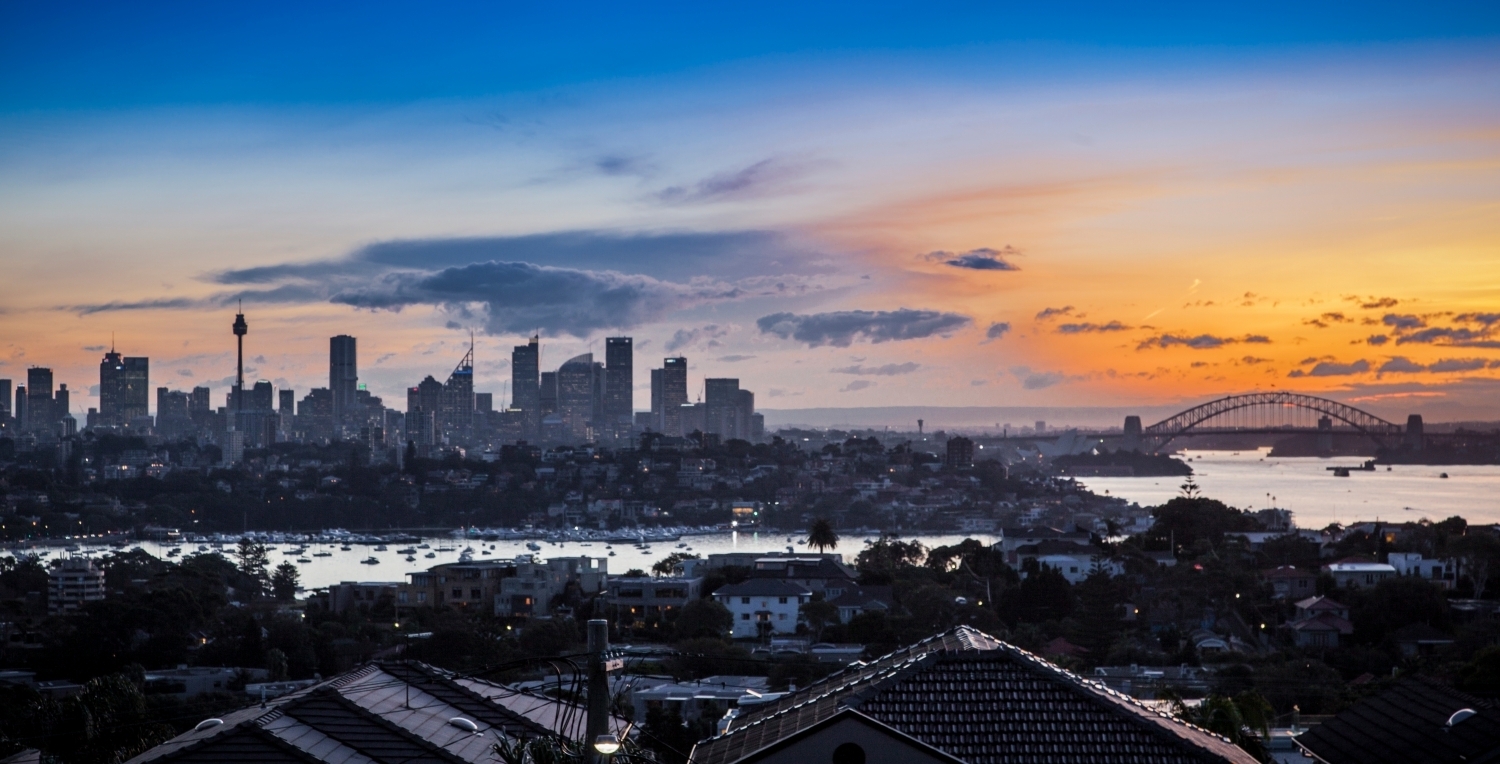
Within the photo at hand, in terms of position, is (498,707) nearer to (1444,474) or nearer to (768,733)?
(768,733)

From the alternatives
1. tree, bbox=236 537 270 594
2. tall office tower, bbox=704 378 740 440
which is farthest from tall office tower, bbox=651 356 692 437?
tree, bbox=236 537 270 594

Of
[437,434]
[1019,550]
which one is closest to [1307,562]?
[1019,550]

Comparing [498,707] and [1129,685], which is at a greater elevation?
[498,707]

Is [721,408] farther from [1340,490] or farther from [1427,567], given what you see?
[1427,567]

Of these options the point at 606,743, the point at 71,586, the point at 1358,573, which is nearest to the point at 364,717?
the point at 606,743

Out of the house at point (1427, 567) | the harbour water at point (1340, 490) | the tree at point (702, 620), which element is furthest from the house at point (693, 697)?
the harbour water at point (1340, 490)

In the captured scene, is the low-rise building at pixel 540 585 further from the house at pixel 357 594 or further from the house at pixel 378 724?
the house at pixel 378 724
